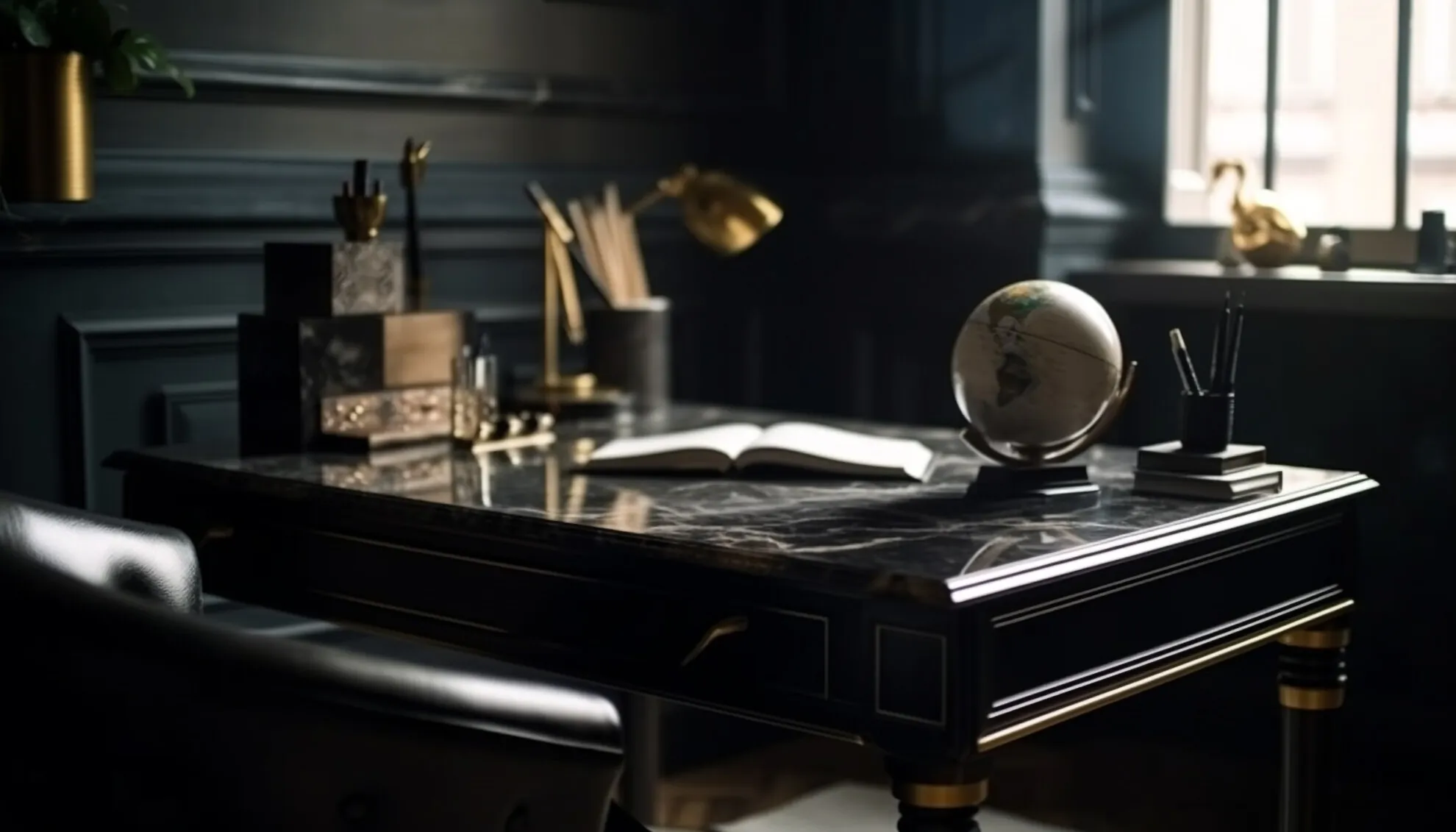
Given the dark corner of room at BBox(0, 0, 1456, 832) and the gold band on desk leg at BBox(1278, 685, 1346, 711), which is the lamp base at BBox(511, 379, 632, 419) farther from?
the gold band on desk leg at BBox(1278, 685, 1346, 711)

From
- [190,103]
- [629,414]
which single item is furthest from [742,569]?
[190,103]

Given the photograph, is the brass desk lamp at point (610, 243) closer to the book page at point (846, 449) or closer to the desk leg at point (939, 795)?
the book page at point (846, 449)

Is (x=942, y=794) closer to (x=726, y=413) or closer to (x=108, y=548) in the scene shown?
(x=108, y=548)

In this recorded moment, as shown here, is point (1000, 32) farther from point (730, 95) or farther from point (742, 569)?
point (742, 569)

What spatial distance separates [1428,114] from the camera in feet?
10.1

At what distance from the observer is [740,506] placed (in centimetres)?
202

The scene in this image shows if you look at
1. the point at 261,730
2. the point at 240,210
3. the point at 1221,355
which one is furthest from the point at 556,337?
the point at 261,730

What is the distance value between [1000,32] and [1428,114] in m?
0.71

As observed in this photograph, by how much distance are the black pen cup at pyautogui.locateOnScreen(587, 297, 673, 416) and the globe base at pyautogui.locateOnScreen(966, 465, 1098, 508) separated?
0.88 metres

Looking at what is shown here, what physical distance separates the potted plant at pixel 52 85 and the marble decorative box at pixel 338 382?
0.28m

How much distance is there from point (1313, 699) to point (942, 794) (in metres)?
0.72

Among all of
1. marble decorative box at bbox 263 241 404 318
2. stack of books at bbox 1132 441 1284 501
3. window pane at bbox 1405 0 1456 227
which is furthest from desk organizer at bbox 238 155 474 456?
window pane at bbox 1405 0 1456 227

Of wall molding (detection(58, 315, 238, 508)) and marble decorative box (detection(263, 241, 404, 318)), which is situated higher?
marble decorative box (detection(263, 241, 404, 318))

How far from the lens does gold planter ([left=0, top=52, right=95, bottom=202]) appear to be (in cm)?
227
